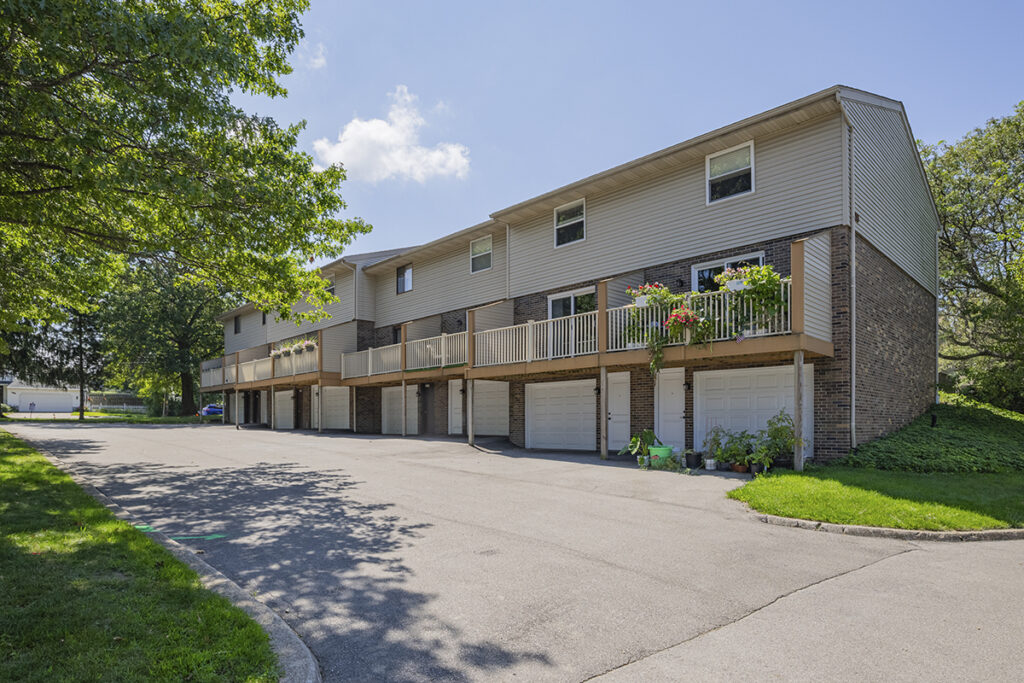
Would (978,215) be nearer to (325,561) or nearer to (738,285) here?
(738,285)

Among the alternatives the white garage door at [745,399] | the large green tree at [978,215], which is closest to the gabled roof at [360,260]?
the white garage door at [745,399]

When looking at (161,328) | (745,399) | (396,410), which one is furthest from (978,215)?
(161,328)

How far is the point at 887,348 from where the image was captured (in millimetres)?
13891

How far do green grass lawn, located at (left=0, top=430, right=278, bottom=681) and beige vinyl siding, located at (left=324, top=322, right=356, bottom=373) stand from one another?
728 inches

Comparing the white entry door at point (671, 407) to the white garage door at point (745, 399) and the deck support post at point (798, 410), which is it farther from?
the deck support post at point (798, 410)

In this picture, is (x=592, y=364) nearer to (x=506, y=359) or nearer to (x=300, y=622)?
(x=506, y=359)

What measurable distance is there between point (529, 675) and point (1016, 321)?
57.3 feet

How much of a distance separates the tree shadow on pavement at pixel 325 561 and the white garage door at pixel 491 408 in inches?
387

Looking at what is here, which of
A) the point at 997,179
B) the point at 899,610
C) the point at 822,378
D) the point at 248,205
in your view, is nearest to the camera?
the point at 899,610

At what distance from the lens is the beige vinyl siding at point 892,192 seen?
13.1 meters

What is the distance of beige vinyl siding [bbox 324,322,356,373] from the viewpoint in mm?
24703

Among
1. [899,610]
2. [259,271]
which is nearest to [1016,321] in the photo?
[899,610]

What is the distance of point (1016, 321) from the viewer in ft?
49.5

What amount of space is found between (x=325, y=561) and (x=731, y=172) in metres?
12.4
